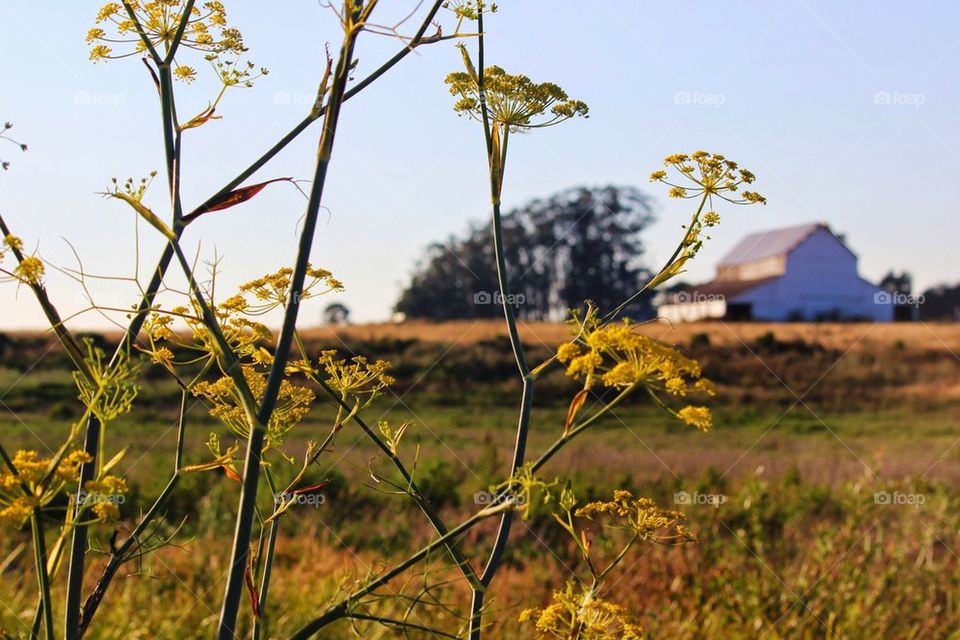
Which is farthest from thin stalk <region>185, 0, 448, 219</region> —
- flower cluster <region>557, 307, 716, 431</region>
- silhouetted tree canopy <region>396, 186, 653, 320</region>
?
silhouetted tree canopy <region>396, 186, 653, 320</region>

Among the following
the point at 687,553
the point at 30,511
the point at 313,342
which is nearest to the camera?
the point at 30,511

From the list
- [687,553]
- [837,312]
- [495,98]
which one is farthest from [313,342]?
[837,312]

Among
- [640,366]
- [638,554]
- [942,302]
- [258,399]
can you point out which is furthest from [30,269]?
[942,302]

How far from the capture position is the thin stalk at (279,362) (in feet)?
4.30

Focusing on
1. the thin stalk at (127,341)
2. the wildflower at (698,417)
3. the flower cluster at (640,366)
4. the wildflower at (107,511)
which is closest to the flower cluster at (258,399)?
the thin stalk at (127,341)

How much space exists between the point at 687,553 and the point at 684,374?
5.70 m

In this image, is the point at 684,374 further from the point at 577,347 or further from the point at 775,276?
the point at 775,276

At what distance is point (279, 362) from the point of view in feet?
4.33

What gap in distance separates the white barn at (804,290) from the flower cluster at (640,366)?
3737 centimetres

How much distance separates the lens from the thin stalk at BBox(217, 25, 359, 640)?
1.31 metres

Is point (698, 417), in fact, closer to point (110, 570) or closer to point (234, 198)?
point (234, 198)

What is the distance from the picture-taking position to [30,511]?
4.28 ft

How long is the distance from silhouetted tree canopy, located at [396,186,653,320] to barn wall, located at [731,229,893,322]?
17.7ft

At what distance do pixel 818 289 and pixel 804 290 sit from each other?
0.59 meters
